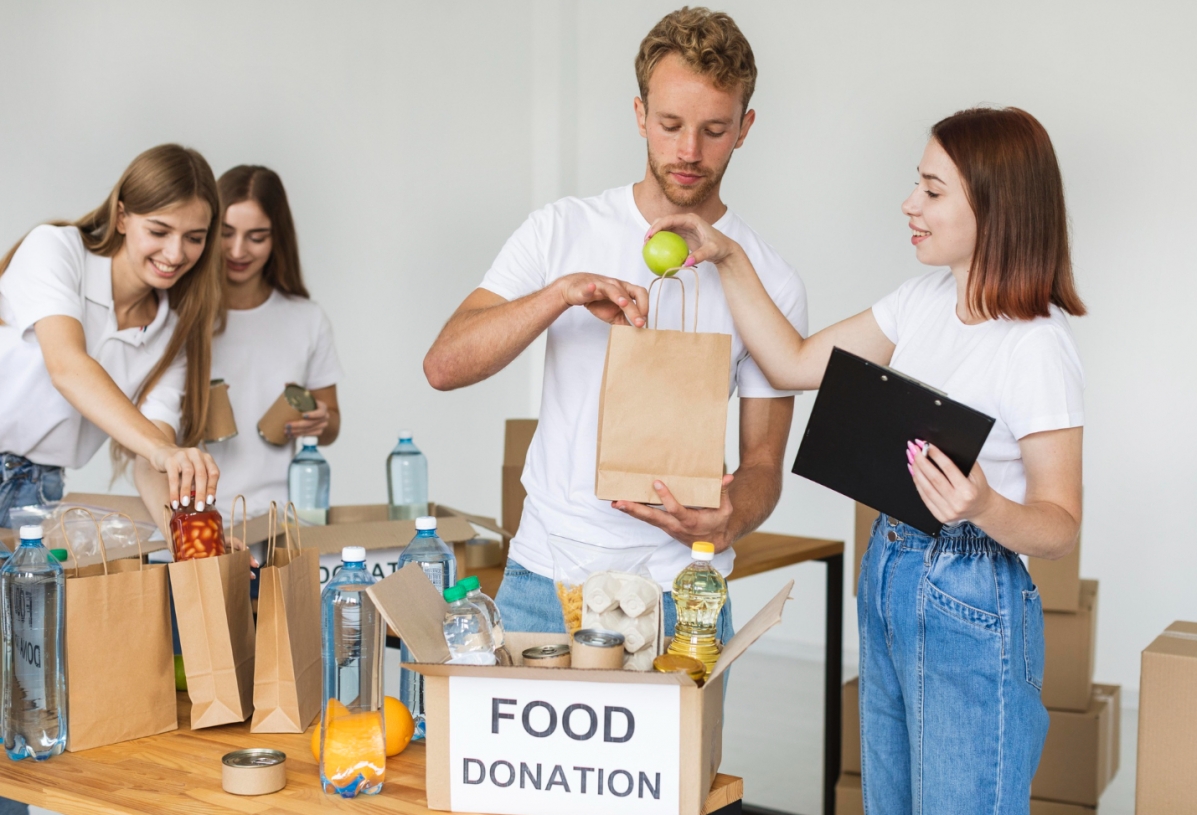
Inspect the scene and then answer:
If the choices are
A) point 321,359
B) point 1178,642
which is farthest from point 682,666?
point 321,359

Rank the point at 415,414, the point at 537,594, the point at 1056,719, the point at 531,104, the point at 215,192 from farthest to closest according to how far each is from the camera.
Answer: the point at 531,104 → the point at 415,414 → the point at 1056,719 → the point at 215,192 → the point at 537,594

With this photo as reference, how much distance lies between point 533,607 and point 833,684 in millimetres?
1560

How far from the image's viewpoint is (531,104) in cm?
511

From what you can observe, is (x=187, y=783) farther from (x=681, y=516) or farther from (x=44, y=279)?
(x=44, y=279)

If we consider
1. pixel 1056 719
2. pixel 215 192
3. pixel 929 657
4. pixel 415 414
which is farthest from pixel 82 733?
pixel 415 414

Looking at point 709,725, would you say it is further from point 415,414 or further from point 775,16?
point 775,16

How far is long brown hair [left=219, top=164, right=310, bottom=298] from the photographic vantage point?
2.77 meters

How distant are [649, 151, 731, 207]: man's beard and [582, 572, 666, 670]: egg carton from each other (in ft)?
1.96

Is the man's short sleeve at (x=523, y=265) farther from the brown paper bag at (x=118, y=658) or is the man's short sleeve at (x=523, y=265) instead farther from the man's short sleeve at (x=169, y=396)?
the man's short sleeve at (x=169, y=396)

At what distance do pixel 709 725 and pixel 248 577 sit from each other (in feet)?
2.15

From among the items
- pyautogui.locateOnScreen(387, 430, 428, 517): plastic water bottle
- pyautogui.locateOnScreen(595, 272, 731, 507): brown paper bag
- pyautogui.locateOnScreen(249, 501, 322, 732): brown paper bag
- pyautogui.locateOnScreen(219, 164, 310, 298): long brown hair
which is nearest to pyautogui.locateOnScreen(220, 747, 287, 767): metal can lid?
pyautogui.locateOnScreen(249, 501, 322, 732): brown paper bag

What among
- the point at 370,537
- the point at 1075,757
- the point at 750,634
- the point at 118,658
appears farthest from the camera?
the point at 1075,757

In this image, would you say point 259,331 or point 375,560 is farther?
point 259,331

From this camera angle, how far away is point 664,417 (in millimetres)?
1419
